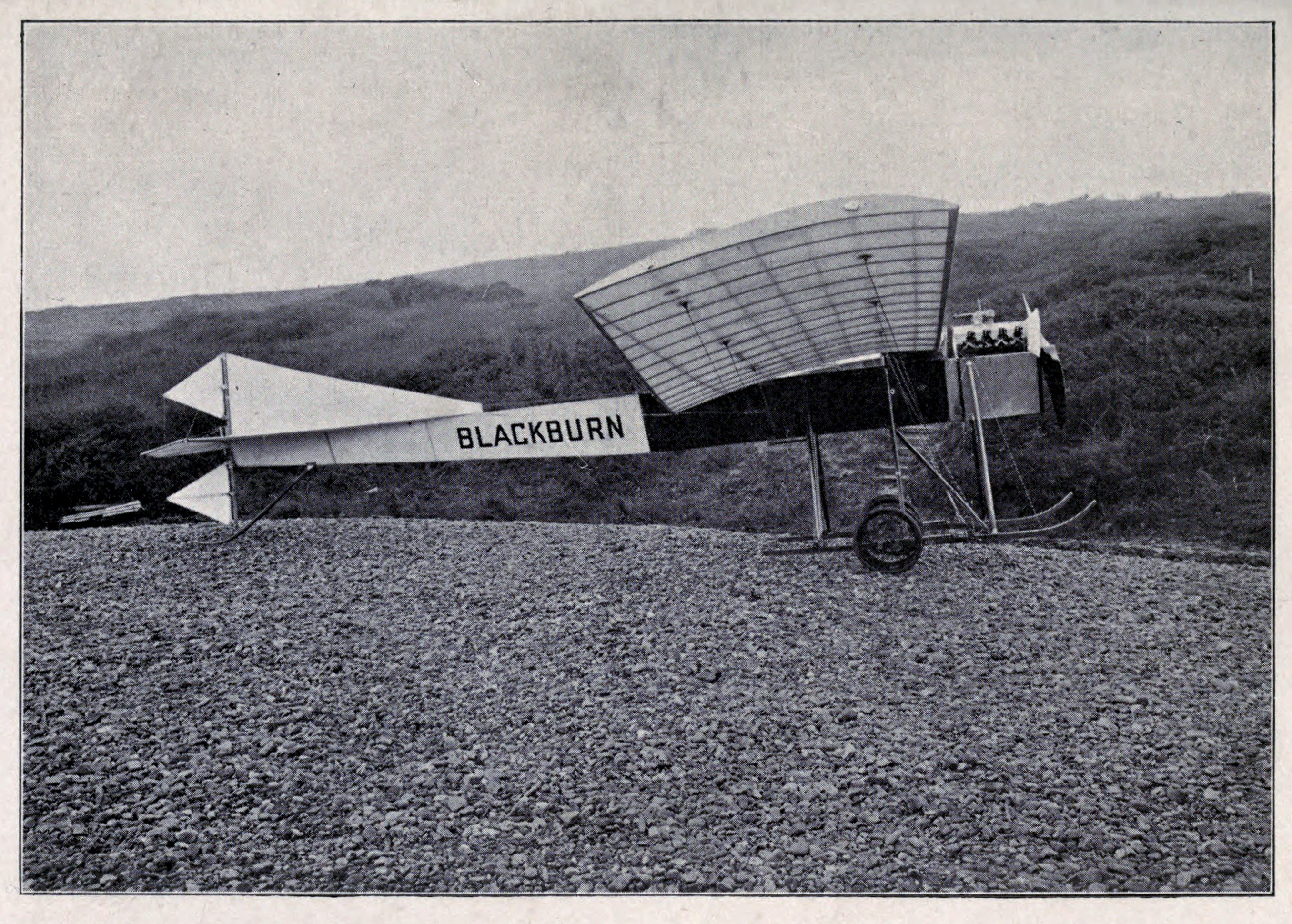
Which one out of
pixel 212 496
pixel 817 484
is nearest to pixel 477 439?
pixel 212 496

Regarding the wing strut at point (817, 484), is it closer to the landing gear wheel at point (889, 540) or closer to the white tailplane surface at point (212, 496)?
the landing gear wheel at point (889, 540)

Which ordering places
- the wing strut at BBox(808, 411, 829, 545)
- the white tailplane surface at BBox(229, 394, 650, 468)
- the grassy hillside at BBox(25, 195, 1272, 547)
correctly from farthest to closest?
the wing strut at BBox(808, 411, 829, 545), the white tailplane surface at BBox(229, 394, 650, 468), the grassy hillside at BBox(25, 195, 1272, 547)

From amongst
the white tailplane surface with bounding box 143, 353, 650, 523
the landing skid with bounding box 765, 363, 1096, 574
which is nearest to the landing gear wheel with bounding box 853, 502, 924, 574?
the landing skid with bounding box 765, 363, 1096, 574

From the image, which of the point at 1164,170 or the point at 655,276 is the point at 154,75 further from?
the point at 1164,170

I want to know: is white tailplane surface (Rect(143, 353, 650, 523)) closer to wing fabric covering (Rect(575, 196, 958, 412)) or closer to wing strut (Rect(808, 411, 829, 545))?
wing fabric covering (Rect(575, 196, 958, 412))

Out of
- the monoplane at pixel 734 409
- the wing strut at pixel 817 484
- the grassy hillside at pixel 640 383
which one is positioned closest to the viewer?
the grassy hillside at pixel 640 383

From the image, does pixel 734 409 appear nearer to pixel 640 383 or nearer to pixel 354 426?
pixel 640 383

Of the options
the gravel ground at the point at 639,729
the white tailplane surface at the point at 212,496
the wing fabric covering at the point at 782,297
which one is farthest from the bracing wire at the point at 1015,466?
the white tailplane surface at the point at 212,496
